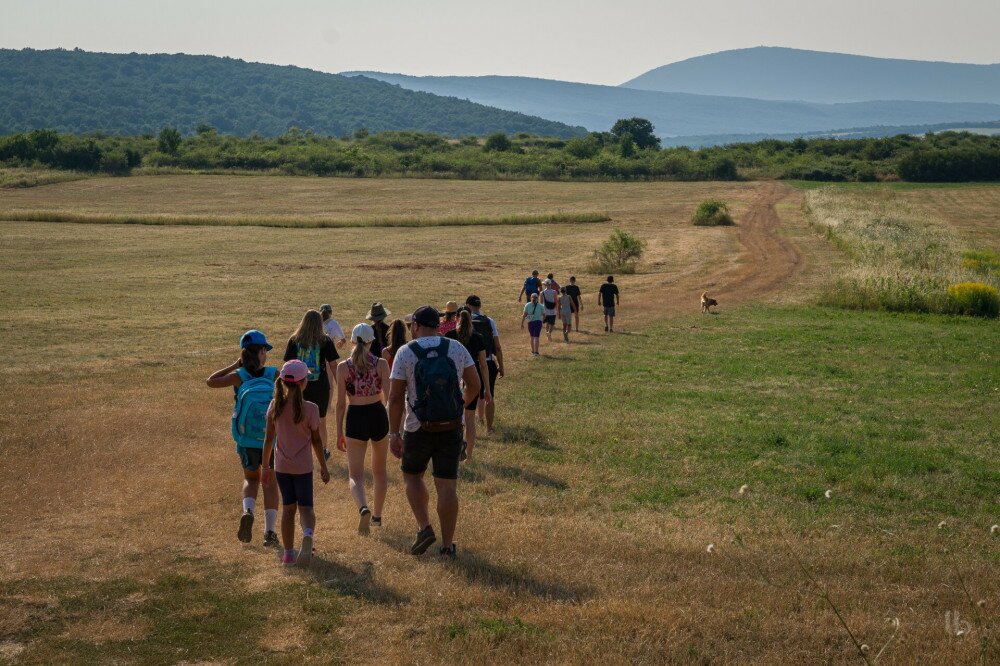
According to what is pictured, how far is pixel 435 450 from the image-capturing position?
862 centimetres

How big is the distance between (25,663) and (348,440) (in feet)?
12.7

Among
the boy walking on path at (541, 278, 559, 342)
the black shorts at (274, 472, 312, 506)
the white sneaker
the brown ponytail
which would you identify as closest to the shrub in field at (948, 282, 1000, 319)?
the boy walking on path at (541, 278, 559, 342)

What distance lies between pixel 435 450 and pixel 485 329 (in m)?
5.32

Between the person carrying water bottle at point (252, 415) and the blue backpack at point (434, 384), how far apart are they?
A: 167 centimetres

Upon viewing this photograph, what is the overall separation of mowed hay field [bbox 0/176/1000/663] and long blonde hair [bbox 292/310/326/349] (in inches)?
74.3

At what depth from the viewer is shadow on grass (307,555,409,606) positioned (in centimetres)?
771

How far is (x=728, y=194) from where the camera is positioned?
81.3 meters

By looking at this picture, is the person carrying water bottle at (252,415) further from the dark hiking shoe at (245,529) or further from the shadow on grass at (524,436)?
the shadow on grass at (524,436)

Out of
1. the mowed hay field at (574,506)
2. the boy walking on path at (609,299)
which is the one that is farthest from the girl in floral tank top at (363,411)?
the boy walking on path at (609,299)

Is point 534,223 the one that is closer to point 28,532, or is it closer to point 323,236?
point 323,236

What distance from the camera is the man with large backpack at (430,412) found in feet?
27.6

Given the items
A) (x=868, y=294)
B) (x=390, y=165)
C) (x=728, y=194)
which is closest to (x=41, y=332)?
(x=868, y=294)

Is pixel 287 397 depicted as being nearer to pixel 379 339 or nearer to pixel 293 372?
pixel 293 372

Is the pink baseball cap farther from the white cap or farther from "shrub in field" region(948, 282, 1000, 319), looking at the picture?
"shrub in field" region(948, 282, 1000, 319)
